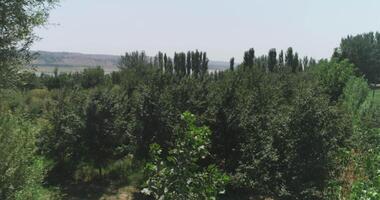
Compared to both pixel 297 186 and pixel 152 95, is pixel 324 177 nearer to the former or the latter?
pixel 297 186

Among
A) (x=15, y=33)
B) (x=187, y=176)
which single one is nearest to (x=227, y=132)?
(x=15, y=33)

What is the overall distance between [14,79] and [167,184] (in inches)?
264

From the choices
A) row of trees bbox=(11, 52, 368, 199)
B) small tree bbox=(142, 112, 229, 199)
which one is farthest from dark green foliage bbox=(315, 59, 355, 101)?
small tree bbox=(142, 112, 229, 199)

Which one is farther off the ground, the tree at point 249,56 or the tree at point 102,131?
the tree at point 249,56

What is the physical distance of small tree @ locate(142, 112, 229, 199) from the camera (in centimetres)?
437

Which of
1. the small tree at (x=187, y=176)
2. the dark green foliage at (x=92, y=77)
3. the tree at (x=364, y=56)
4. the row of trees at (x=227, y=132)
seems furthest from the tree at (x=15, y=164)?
the tree at (x=364, y=56)

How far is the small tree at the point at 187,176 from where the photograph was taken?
4367 mm

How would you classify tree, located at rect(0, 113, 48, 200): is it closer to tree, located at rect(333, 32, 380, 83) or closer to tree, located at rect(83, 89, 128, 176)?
tree, located at rect(83, 89, 128, 176)

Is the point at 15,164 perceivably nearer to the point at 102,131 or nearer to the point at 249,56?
the point at 102,131

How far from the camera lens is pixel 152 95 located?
24.6 metres

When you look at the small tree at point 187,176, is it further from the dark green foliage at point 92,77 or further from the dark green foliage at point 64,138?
the dark green foliage at point 92,77

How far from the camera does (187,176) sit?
443 centimetres

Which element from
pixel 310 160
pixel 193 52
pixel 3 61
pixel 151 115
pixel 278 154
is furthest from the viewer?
pixel 193 52

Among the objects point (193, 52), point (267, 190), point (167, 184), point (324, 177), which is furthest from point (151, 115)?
point (193, 52)
